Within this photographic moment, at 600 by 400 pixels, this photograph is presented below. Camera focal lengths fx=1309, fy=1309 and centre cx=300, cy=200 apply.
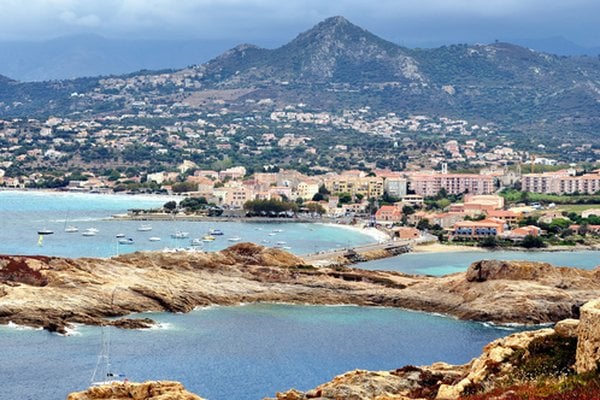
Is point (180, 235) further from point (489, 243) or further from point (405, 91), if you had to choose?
point (405, 91)

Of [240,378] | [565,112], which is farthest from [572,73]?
[240,378]

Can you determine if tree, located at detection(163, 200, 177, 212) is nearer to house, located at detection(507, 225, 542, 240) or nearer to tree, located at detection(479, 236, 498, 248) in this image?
house, located at detection(507, 225, 542, 240)

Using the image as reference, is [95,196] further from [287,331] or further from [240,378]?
[240,378]

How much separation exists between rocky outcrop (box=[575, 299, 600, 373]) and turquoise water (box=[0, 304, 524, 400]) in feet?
36.2

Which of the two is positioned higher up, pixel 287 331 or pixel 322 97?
pixel 322 97

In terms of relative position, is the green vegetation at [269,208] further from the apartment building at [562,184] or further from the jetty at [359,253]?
the jetty at [359,253]

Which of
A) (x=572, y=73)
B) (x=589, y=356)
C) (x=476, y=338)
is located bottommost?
(x=476, y=338)

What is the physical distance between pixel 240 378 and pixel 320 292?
14.5 metres

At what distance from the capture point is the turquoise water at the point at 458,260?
53.8 m

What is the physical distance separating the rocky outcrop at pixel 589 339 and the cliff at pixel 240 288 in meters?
20.3

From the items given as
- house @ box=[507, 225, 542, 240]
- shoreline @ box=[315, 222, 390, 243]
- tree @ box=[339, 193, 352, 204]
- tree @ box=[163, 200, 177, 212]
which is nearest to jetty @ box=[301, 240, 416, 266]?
shoreline @ box=[315, 222, 390, 243]

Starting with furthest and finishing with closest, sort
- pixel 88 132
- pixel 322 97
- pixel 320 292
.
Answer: pixel 322 97, pixel 88 132, pixel 320 292

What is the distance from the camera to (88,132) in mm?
143000

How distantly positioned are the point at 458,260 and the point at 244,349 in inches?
1064
